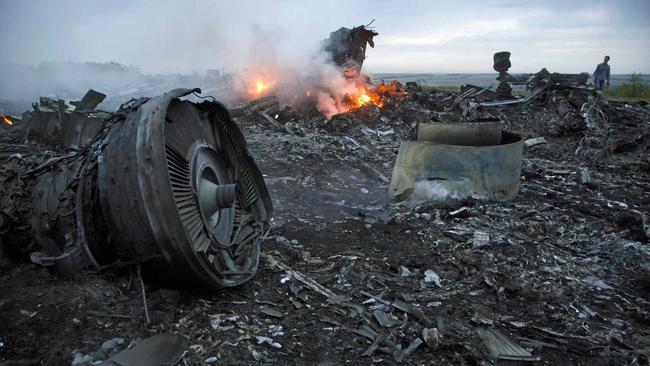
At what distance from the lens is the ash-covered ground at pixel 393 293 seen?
9.22 feet

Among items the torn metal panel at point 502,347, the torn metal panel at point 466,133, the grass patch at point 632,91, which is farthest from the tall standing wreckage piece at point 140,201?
the grass patch at point 632,91

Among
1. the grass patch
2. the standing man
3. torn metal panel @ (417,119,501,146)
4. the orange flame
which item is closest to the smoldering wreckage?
torn metal panel @ (417,119,501,146)

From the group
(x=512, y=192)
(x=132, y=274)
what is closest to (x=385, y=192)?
(x=512, y=192)

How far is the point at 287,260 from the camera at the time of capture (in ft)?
14.3

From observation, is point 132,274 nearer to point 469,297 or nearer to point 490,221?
point 469,297

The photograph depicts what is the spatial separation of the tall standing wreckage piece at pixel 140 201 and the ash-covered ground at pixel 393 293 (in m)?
0.25

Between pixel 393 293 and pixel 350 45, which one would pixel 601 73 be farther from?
pixel 393 293

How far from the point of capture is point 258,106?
16.4 metres

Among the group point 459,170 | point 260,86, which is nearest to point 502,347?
point 459,170

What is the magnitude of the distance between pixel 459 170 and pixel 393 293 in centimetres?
312

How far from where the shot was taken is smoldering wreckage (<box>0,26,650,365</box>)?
275 centimetres

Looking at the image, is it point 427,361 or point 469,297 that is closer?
point 427,361

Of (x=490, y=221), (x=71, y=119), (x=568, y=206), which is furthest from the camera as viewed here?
(x=71, y=119)

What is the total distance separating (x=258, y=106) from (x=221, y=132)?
12361mm
